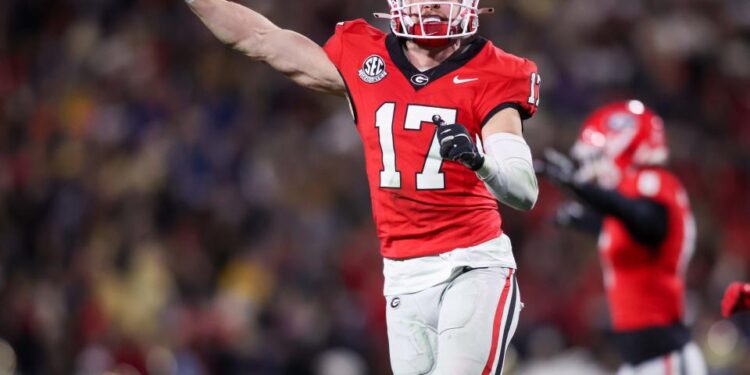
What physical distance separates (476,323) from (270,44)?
1.16m

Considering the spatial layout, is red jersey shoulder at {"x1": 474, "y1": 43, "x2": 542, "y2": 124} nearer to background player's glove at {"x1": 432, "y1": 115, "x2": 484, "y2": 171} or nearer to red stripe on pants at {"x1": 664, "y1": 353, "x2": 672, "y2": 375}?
background player's glove at {"x1": 432, "y1": 115, "x2": 484, "y2": 171}

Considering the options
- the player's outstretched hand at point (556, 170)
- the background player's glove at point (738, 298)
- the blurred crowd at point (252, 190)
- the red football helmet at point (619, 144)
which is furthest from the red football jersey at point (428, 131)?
the blurred crowd at point (252, 190)

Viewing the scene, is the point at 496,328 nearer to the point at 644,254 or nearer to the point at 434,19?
the point at 434,19

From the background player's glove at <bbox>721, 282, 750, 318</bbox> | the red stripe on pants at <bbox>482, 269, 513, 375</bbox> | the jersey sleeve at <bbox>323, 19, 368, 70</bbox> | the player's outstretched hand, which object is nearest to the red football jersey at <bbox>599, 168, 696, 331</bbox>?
the player's outstretched hand

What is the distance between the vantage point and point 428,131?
388cm

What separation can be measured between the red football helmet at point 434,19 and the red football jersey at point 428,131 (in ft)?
0.24

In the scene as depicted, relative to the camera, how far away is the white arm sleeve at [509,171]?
3.58 m

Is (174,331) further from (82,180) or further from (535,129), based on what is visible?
(535,129)

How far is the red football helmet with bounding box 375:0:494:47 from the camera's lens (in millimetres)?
3967

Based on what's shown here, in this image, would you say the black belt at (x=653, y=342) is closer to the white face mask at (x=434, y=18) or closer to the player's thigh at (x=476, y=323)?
the player's thigh at (x=476, y=323)

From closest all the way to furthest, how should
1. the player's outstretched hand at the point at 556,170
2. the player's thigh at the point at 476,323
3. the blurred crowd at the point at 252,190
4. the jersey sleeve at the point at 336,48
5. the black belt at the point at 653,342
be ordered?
the player's thigh at the point at 476,323
the jersey sleeve at the point at 336,48
the player's outstretched hand at the point at 556,170
the black belt at the point at 653,342
the blurred crowd at the point at 252,190

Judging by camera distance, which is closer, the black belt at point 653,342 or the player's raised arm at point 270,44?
the player's raised arm at point 270,44

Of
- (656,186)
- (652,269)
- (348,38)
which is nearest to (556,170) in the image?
(656,186)

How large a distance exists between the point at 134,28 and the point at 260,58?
6353 mm
